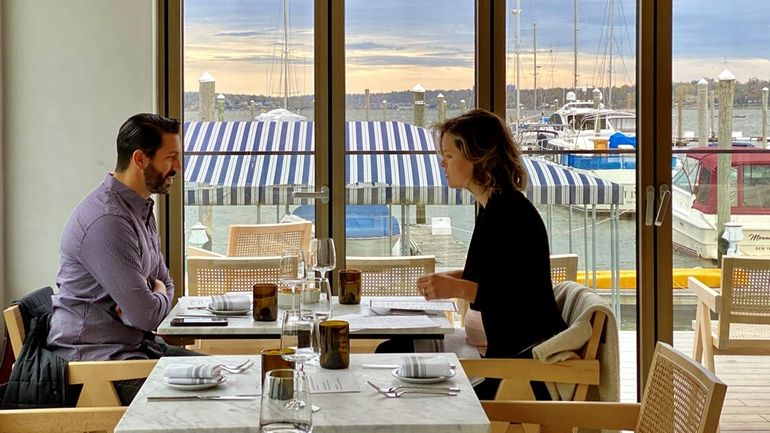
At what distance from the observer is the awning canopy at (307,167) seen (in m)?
4.36

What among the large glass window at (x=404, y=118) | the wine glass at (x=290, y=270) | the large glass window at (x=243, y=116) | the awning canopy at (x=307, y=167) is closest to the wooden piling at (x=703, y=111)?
the awning canopy at (x=307, y=167)

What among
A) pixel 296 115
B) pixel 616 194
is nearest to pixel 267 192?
pixel 296 115

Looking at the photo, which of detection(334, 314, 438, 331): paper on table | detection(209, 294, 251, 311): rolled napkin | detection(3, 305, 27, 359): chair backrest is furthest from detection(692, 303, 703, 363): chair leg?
A: detection(3, 305, 27, 359): chair backrest

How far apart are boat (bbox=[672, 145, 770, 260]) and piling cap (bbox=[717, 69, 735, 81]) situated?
13.1 inches

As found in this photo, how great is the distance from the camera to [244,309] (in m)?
3.19

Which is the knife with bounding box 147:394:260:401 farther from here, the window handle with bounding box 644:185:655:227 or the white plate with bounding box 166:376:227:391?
the window handle with bounding box 644:185:655:227

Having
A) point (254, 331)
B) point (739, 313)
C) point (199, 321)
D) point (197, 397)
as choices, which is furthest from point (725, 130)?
point (197, 397)

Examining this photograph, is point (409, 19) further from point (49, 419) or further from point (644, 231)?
point (49, 419)

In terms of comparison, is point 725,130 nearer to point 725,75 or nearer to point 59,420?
point 725,75

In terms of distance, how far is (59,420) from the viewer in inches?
85.9

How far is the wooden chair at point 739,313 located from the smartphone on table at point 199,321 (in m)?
2.28

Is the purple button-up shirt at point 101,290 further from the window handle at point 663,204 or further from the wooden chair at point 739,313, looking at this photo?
the wooden chair at point 739,313

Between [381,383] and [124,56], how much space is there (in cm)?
249

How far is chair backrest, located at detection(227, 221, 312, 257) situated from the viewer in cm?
438
